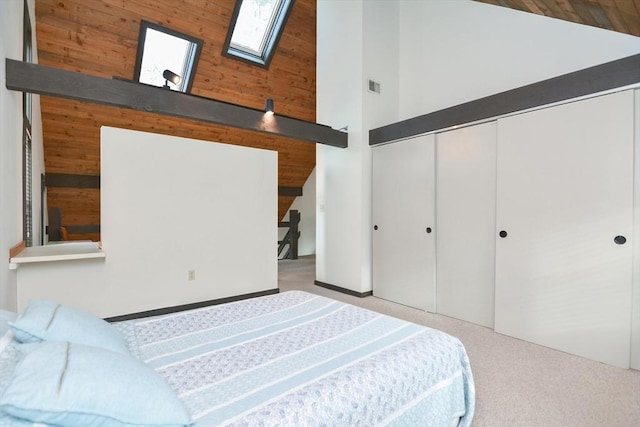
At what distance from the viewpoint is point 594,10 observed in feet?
5.76

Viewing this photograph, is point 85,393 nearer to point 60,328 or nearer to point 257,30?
point 60,328

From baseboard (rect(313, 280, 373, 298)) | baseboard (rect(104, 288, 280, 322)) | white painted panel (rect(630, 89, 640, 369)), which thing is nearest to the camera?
white painted panel (rect(630, 89, 640, 369))

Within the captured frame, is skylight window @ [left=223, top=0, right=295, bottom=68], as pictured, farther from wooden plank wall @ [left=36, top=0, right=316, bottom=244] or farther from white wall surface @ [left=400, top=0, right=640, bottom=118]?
white wall surface @ [left=400, top=0, right=640, bottom=118]

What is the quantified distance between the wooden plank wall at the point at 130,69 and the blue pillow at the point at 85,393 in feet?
14.9

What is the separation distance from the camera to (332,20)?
14.6 feet

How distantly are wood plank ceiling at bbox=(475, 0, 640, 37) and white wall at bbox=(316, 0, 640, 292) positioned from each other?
1.23 metres

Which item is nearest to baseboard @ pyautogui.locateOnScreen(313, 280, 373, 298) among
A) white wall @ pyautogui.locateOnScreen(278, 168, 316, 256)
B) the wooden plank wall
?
the wooden plank wall

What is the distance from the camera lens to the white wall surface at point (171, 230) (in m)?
3.12

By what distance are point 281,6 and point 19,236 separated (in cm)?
455

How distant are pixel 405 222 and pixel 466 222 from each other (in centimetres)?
71

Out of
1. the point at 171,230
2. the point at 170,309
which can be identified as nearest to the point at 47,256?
the point at 171,230

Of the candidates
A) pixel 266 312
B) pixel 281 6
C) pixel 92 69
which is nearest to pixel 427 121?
pixel 266 312

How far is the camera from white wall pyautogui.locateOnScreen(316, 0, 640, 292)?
3.43m

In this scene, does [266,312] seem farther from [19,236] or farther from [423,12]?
[423,12]
